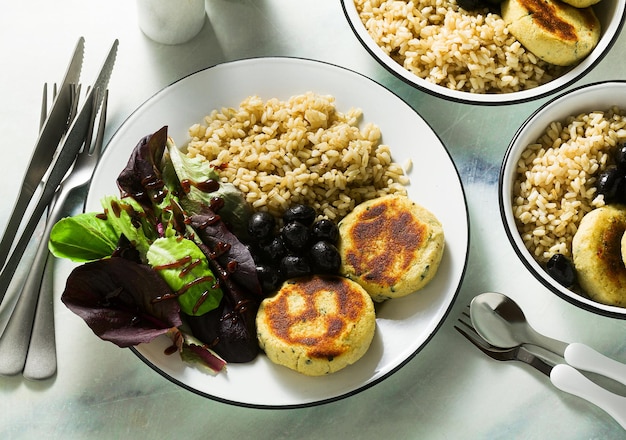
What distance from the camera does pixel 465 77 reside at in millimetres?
1941

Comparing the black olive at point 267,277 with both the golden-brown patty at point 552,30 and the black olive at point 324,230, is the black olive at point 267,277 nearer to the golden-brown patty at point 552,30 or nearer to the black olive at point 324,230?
the black olive at point 324,230

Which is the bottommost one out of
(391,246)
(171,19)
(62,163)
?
(391,246)

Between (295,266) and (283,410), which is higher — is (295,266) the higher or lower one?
the higher one

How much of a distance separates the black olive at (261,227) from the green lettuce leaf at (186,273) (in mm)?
137

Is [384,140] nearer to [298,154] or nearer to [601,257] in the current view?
Result: [298,154]

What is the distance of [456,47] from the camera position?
1.92m

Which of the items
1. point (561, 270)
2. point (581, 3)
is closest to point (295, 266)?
point (561, 270)

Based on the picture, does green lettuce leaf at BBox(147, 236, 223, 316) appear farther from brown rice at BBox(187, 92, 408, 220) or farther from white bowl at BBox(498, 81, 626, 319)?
white bowl at BBox(498, 81, 626, 319)

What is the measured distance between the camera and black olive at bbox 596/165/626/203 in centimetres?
179

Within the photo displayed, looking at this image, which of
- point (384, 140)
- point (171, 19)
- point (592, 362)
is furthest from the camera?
point (171, 19)

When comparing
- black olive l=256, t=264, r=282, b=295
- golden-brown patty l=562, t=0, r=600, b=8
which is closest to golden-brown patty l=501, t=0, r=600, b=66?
golden-brown patty l=562, t=0, r=600, b=8

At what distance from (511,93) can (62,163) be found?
108 cm

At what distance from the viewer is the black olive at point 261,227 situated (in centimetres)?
176

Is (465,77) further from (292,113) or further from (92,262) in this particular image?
(92,262)
